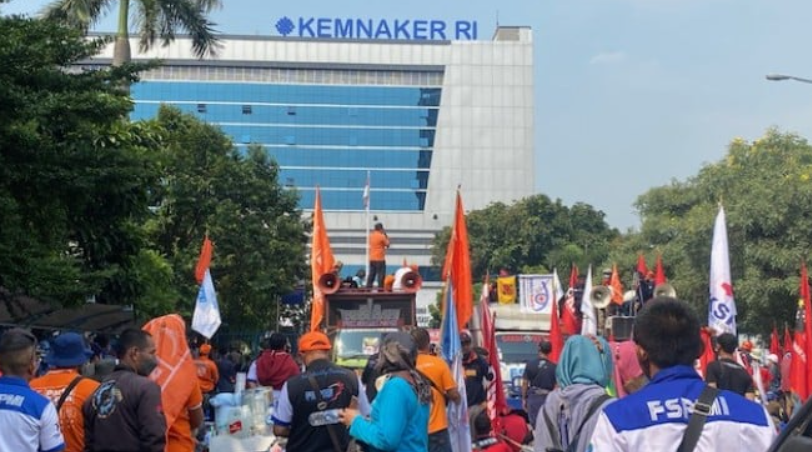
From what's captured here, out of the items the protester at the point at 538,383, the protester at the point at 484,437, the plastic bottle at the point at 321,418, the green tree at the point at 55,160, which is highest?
the green tree at the point at 55,160

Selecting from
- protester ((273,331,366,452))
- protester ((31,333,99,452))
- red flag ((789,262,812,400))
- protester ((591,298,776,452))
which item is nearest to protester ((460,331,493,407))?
red flag ((789,262,812,400))

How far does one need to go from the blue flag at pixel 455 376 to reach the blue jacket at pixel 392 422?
3.37 m

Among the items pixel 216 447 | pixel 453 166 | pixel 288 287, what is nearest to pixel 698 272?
pixel 288 287

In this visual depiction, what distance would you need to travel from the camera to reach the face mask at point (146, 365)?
281 inches

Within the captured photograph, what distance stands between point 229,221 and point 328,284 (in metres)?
18.4

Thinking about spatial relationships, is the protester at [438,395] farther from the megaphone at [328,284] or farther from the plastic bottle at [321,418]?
the megaphone at [328,284]

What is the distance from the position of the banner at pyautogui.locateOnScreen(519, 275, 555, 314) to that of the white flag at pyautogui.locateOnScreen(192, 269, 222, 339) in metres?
7.37

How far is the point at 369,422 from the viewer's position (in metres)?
6.25

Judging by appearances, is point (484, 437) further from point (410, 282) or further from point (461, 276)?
point (410, 282)

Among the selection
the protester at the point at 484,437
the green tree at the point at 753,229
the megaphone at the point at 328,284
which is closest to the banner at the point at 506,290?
the megaphone at the point at 328,284

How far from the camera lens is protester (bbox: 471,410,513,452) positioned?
10320 millimetres

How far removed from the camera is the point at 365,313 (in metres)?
21.1

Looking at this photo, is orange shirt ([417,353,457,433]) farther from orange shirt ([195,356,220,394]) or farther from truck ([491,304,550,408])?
truck ([491,304,550,408])

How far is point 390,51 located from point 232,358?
3534 inches
